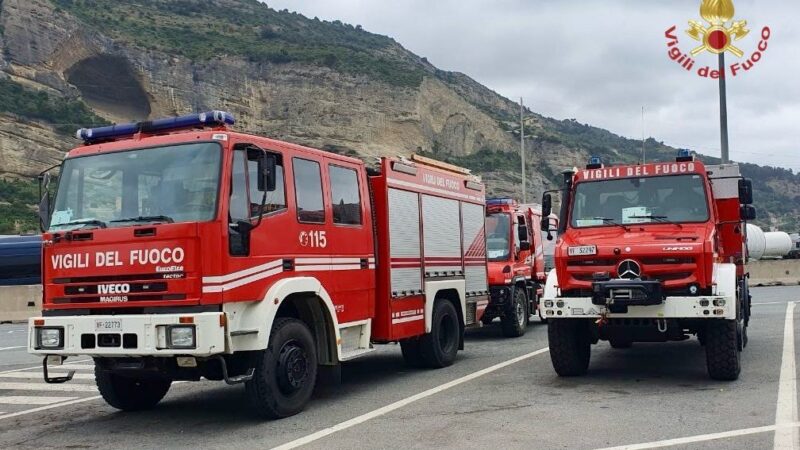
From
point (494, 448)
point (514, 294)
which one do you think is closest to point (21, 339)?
point (514, 294)

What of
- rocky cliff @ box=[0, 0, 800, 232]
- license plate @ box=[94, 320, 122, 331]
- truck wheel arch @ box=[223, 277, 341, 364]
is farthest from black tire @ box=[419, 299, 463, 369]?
rocky cliff @ box=[0, 0, 800, 232]

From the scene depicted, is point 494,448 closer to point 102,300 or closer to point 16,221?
point 102,300

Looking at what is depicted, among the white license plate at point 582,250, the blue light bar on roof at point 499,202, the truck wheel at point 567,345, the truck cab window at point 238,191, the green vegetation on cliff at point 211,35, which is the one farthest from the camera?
the green vegetation on cliff at point 211,35

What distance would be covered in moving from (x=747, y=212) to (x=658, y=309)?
2527 mm

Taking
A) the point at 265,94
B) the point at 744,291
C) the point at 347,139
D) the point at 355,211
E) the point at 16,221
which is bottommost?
the point at 744,291

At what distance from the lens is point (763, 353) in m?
11.5

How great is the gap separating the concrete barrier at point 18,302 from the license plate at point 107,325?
1842 cm

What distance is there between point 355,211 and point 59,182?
324cm

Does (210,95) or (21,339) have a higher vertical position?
(210,95)

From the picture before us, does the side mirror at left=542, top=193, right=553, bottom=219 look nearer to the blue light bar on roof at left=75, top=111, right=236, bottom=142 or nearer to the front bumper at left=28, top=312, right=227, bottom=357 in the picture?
the blue light bar on roof at left=75, top=111, right=236, bottom=142

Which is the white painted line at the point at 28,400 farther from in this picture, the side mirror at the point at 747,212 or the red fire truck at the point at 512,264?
the side mirror at the point at 747,212

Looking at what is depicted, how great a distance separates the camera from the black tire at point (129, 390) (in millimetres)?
8211

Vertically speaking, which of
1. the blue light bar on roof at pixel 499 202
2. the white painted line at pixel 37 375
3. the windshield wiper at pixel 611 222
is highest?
the blue light bar on roof at pixel 499 202

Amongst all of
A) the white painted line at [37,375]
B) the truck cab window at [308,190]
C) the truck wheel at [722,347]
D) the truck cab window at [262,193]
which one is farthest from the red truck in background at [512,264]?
the truck cab window at [262,193]
